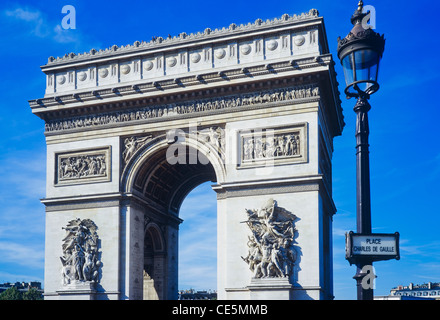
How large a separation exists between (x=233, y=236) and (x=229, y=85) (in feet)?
20.9

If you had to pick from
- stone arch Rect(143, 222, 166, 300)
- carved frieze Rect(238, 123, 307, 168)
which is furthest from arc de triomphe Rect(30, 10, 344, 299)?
stone arch Rect(143, 222, 166, 300)

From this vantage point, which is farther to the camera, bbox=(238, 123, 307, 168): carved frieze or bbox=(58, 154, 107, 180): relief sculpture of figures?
bbox=(58, 154, 107, 180): relief sculpture of figures

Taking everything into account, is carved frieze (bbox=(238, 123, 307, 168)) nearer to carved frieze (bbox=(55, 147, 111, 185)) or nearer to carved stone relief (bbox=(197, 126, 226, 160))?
carved stone relief (bbox=(197, 126, 226, 160))

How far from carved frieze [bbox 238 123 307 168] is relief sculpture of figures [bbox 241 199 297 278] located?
1.85 m

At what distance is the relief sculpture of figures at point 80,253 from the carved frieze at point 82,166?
2000 mm

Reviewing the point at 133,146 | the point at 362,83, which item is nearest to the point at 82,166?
the point at 133,146

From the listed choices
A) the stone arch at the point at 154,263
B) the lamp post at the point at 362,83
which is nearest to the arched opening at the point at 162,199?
the stone arch at the point at 154,263

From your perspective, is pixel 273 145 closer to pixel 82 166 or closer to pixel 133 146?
pixel 133 146

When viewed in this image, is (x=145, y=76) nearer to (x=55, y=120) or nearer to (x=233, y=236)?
(x=55, y=120)

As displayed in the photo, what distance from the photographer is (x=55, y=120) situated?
28922 mm

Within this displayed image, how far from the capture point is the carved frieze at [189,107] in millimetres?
25250

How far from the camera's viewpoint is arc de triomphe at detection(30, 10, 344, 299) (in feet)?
80.1
